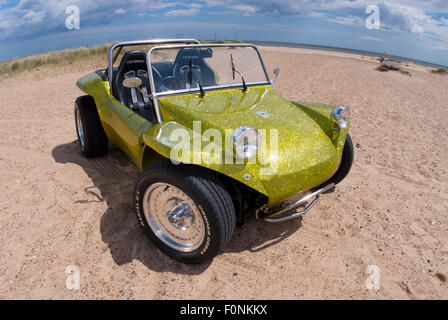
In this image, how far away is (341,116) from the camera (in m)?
2.84

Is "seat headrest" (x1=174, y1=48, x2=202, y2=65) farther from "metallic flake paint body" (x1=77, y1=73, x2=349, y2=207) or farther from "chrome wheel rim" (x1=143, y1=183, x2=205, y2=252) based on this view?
"chrome wheel rim" (x1=143, y1=183, x2=205, y2=252)

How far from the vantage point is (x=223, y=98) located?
3016mm

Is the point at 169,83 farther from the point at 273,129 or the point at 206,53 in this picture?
the point at 273,129

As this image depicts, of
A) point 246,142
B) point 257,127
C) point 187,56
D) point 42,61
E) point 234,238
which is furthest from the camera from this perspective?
point 42,61

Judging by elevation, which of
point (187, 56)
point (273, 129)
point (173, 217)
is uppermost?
point (187, 56)

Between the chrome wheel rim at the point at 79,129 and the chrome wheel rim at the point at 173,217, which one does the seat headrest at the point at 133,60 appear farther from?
the chrome wheel rim at the point at 173,217

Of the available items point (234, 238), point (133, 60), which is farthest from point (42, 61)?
point (234, 238)

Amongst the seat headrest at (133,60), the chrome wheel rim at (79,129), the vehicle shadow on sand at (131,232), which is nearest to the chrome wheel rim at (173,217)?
the vehicle shadow on sand at (131,232)

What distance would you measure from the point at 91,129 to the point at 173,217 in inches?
86.0

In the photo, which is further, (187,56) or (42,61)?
(42,61)

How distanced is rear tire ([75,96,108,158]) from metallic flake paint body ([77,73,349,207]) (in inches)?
19.6
